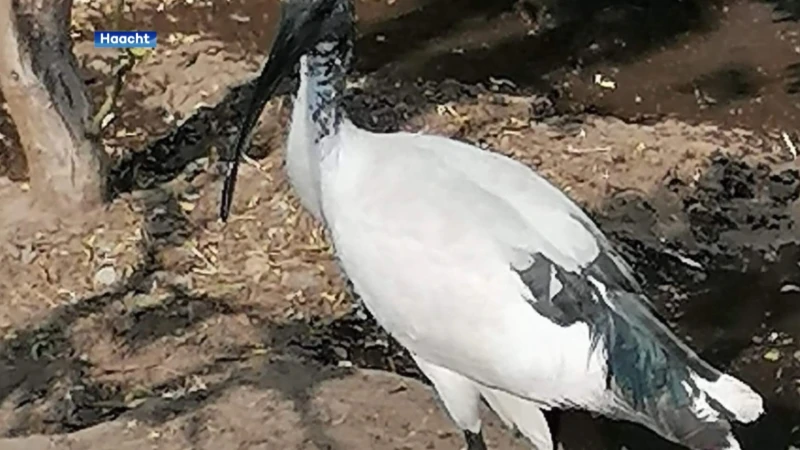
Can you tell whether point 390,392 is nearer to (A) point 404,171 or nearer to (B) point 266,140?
(A) point 404,171

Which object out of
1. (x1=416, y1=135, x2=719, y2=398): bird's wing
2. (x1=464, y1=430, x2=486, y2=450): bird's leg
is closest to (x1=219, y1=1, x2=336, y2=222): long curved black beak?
(x1=416, y1=135, x2=719, y2=398): bird's wing

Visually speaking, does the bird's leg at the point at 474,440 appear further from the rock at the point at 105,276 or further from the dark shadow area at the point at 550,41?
the dark shadow area at the point at 550,41

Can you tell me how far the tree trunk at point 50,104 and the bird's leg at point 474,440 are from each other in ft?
5.68

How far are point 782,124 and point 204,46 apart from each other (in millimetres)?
1962

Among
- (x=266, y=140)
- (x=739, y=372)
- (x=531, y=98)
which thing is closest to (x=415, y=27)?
(x=531, y=98)

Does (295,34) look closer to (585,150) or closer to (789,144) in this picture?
(585,150)

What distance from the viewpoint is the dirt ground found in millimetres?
3803

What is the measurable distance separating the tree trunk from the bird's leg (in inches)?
68.2

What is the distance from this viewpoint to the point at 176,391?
13.2ft

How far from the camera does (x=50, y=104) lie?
4.55 m

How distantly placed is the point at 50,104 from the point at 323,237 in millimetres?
828

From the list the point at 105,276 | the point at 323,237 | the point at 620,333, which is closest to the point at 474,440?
the point at 620,333

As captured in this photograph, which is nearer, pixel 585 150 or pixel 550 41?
pixel 585 150

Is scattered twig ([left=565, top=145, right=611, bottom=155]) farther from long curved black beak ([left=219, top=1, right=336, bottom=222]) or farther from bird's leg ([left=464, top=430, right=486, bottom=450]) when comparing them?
long curved black beak ([left=219, top=1, right=336, bottom=222])
